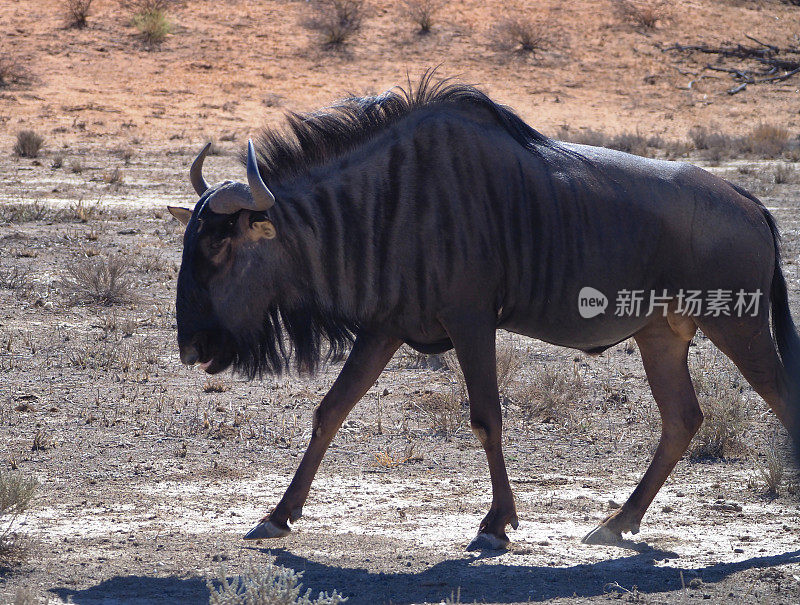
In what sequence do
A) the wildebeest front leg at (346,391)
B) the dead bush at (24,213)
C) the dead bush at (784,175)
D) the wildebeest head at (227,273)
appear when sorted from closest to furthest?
the wildebeest head at (227,273) → the wildebeest front leg at (346,391) → the dead bush at (24,213) → the dead bush at (784,175)

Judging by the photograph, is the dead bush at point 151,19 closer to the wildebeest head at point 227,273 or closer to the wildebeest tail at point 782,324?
the wildebeest head at point 227,273

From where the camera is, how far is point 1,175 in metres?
15.1

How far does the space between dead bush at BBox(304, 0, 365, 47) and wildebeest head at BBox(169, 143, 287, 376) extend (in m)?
24.8

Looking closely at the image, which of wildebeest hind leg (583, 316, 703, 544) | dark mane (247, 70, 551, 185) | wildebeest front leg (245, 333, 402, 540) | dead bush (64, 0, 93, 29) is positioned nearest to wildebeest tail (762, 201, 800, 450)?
wildebeest hind leg (583, 316, 703, 544)

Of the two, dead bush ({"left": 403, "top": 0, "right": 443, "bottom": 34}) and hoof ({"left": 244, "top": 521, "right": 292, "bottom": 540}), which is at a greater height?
dead bush ({"left": 403, "top": 0, "right": 443, "bottom": 34})

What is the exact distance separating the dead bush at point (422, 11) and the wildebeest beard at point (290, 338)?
86.5 feet

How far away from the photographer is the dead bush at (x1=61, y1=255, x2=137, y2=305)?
8648 millimetres

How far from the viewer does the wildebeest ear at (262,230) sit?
4.42 metres

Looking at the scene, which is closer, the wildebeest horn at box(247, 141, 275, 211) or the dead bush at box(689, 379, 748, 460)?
the wildebeest horn at box(247, 141, 275, 211)

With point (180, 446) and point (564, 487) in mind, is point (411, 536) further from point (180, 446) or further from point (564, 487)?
point (180, 446)

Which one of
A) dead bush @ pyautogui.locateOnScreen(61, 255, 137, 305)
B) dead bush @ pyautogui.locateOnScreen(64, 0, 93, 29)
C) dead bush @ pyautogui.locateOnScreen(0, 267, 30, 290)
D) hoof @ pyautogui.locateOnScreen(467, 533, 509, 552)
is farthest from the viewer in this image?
dead bush @ pyautogui.locateOnScreen(64, 0, 93, 29)

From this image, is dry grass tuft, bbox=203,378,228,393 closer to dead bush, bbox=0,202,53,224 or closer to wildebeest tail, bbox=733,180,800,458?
wildebeest tail, bbox=733,180,800,458

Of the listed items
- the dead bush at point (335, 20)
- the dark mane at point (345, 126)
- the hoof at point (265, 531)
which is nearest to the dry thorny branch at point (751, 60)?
the dead bush at point (335, 20)

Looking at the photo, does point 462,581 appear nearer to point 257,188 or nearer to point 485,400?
point 485,400
